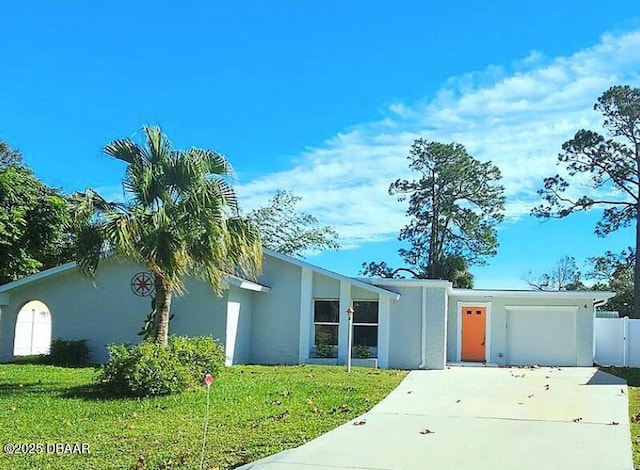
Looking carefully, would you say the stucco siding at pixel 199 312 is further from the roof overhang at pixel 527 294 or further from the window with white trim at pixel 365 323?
the roof overhang at pixel 527 294

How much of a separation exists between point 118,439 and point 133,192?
247 inches

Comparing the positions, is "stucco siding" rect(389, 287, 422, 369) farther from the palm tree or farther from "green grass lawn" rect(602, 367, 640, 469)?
the palm tree

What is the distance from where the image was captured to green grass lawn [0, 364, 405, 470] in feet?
26.2

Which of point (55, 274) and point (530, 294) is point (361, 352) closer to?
point (530, 294)

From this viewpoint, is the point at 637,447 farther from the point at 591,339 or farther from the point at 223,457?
the point at 591,339

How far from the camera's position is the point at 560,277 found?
4234cm

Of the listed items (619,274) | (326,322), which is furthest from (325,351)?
(619,274)

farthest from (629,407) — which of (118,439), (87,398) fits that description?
(87,398)

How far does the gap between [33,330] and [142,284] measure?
25.3 feet

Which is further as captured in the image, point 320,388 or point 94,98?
point 94,98

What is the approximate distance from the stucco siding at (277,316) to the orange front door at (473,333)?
581 cm

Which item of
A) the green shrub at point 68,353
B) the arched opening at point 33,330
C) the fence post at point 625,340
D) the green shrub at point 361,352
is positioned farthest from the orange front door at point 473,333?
the arched opening at point 33,330

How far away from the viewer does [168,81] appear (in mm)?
15359

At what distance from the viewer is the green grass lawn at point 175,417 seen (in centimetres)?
797
